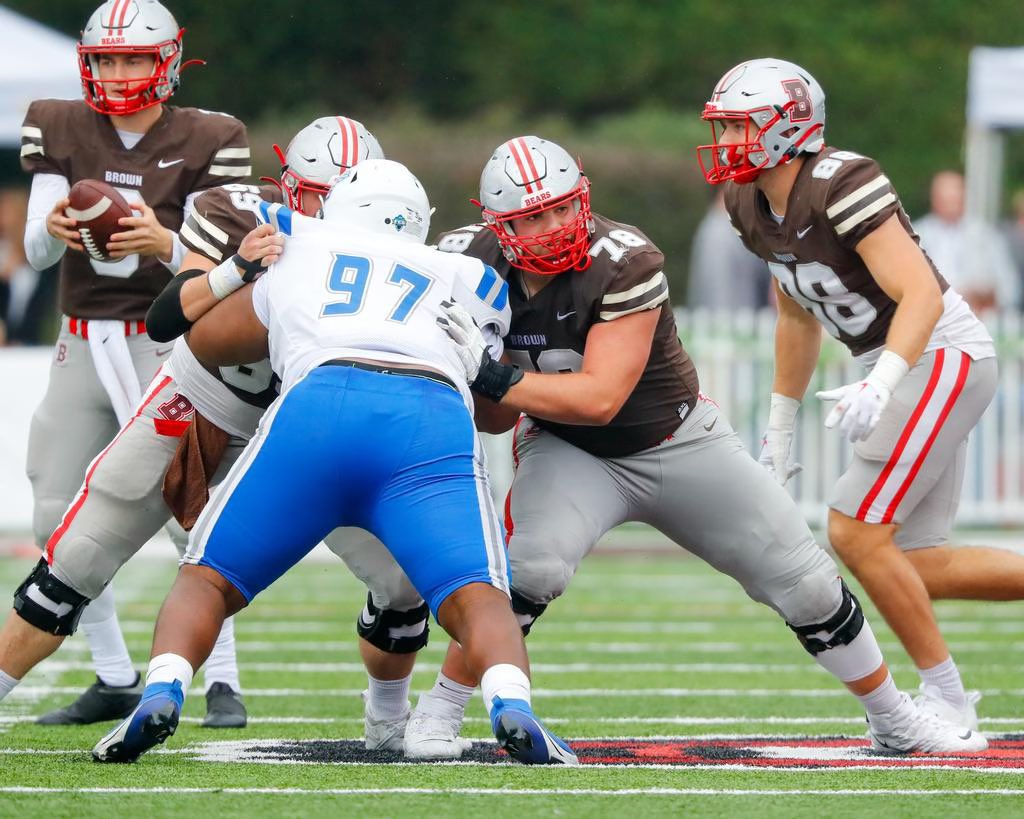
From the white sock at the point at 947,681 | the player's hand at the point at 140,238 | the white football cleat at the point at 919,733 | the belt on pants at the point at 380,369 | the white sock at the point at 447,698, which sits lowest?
the white sock at the point at 947,681

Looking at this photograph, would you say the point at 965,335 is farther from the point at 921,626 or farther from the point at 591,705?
the point at 591,705

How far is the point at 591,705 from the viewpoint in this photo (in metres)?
5.89

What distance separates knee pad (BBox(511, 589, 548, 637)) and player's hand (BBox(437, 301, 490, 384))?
0.62 m

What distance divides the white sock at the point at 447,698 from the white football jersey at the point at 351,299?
817 mm

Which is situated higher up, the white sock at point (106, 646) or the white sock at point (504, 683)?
the white sock at point (504, 683)

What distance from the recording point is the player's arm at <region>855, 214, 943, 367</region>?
4828mm

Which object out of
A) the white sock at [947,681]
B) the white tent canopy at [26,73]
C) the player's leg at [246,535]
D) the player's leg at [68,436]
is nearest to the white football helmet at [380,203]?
the player's leg at [246,535]

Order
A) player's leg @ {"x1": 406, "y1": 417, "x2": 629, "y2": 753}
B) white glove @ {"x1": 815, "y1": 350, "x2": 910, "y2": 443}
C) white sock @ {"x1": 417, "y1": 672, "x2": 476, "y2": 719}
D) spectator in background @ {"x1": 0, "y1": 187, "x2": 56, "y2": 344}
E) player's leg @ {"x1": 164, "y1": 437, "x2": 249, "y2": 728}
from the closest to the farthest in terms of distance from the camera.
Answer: white glove @ {"x1": 815, "y1": 350, "x2": 910, "y2": 443} < player's leg @ {"x1": 406, "y1": 417, "x2": 629, "y2": 753} < white sock @ {"x1": 417, "y1": 672, "x2": 476, "y2": 719} < player's leg @ {"x1": 164, "y1": 437, "x2": 249, "y2": 728} < spectator in background @ {"x1": 0, "y1": 187, "x2": 56, "y2": 344}

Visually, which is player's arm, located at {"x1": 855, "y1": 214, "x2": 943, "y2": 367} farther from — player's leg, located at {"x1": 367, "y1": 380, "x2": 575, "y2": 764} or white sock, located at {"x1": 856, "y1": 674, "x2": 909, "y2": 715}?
player's leg, located at {"x1": 367, "y1": 380, "x2": 575, "y2": 764}

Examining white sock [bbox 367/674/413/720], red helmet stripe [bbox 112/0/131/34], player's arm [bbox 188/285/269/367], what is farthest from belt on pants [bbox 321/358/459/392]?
red helmet stripe [bbox 112/0/131/34]

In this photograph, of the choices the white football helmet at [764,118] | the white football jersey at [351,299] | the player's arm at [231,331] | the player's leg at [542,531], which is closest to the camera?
the white football jersey at [351,299]

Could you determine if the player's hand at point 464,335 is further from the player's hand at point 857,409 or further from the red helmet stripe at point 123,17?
the red helmet stripe at point 123,17

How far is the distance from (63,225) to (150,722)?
5.54 ft

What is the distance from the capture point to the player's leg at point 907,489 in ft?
17.1
